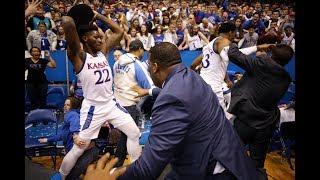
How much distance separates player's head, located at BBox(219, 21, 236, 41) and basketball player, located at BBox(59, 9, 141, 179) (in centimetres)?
80

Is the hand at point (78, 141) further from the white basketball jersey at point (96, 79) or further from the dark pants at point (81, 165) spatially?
the white basketball jersey at point (96, 79)

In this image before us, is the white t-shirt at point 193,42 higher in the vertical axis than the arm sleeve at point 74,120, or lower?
higher

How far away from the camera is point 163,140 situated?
1.55 metres

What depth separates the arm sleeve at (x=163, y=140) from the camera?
1.54m

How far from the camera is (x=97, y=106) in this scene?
9.16 feet

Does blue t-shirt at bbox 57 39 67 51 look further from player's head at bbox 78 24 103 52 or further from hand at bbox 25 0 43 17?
hand at bbox 25 0 43 17

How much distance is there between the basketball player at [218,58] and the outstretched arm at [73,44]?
897 mm

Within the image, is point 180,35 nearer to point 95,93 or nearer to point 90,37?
point 90,37

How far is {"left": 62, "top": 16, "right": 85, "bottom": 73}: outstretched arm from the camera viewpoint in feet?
8.35

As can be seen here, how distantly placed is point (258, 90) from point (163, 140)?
1458 mm

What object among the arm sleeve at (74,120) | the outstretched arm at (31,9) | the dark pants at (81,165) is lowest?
the dark pants at (81,165)

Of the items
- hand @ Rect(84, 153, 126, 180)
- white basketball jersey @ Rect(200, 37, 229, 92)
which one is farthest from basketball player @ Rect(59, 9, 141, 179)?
hand @ Rect(84, 153, 126, 180)

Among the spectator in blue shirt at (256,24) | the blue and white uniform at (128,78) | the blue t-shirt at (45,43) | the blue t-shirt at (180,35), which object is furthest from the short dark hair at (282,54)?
the blue t-shirt at (45,43)
